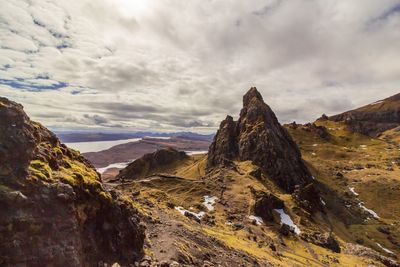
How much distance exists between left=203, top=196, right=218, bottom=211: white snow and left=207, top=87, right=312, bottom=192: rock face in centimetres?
4245

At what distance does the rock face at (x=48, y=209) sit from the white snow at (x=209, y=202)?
7062 centimetres

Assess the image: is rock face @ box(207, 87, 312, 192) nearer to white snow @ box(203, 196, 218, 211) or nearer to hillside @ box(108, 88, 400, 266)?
hillside @ box(108, 88, 400, 266)

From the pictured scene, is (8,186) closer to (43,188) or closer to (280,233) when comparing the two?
(43,188)

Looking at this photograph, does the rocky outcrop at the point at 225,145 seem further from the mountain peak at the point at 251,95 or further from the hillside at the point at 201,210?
the mountain peak at the point at 251,95

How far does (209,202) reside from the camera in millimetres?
103562

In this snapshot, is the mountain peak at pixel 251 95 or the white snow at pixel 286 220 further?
the mountain peak at pixel 251 95

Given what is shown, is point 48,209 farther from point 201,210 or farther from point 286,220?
point 286,220

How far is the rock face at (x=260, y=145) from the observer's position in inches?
5881

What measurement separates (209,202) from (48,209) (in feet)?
277

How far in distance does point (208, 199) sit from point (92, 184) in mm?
81249

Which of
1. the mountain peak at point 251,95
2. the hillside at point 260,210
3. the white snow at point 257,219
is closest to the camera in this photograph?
the hillside at point 260,210

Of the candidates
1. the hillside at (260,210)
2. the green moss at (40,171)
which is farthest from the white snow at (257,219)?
the green moss at (40,171)

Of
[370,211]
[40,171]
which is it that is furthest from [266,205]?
[370,211]

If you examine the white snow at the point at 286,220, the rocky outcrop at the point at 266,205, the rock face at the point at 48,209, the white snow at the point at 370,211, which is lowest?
the white snow at the point at 370,211
